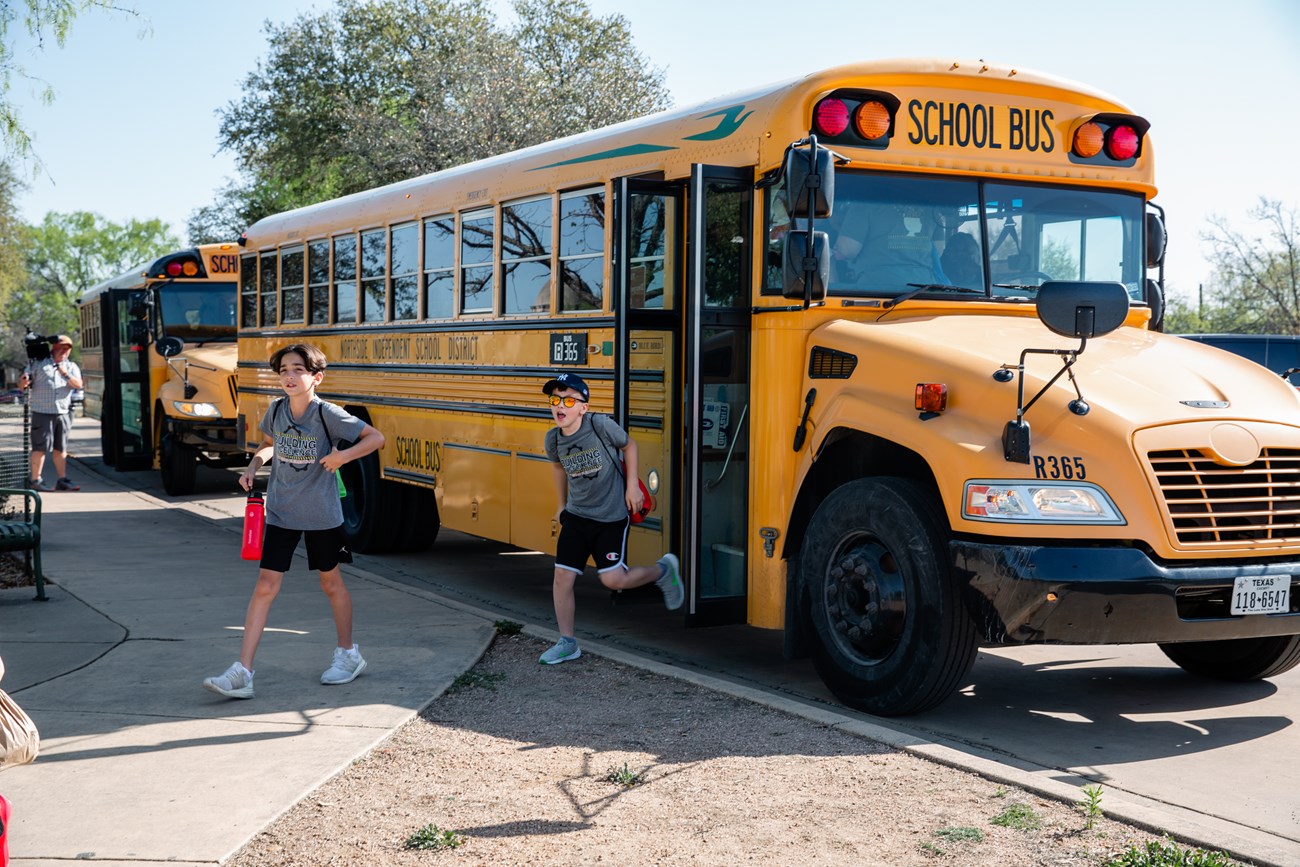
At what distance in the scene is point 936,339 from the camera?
5.69 metres

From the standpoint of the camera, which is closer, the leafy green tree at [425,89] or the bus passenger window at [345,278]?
the bus passenger window at [345,278]

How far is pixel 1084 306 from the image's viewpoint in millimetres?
5094

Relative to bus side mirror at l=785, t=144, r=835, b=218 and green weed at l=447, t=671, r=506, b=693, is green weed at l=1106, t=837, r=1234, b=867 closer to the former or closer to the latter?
bus side mirror at l=785, t=144, r=835, b=218

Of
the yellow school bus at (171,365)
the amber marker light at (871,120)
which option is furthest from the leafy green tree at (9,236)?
the amber marker light at (871,120)

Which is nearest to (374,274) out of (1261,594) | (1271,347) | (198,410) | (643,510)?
(643,510)

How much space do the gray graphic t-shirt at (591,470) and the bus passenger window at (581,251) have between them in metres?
1.08

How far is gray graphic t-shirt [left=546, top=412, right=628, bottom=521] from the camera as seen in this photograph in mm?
6645

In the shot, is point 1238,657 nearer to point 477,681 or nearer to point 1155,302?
point 1155,302

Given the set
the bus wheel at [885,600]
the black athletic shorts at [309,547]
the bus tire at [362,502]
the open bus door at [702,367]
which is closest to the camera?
the bus wheel at [885,600]

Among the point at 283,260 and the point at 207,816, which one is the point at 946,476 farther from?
the point at 283,260

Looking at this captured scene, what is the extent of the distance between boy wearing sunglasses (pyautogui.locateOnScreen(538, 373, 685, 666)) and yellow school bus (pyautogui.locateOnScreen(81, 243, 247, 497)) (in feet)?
27.0

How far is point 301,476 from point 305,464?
6 centimetres

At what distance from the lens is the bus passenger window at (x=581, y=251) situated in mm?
7508

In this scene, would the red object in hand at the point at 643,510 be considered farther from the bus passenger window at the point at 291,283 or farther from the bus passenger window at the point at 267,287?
the bus passenger window at the point at 267,287
